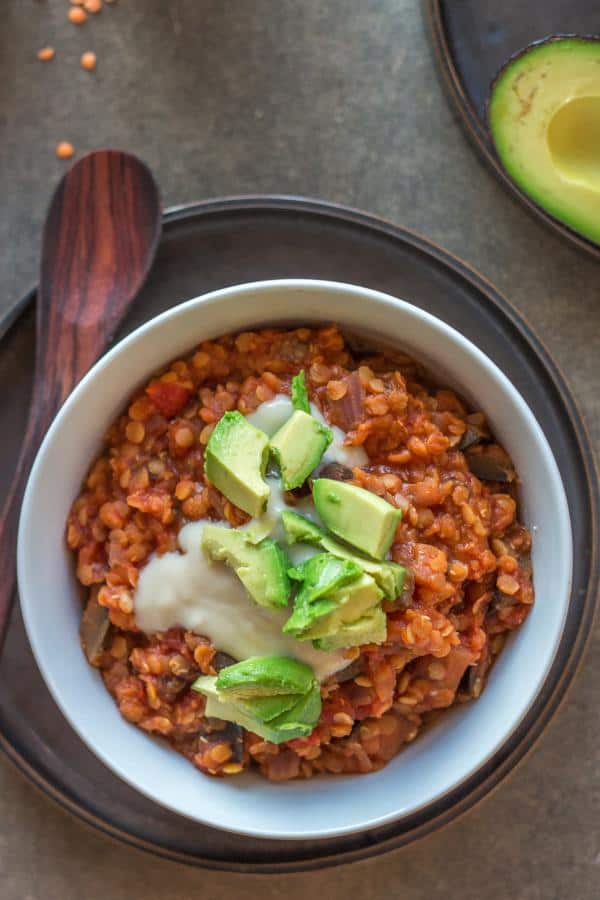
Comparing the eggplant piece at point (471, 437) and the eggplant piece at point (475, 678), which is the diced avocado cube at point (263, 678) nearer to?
the eggplant piece at point (475, 678)

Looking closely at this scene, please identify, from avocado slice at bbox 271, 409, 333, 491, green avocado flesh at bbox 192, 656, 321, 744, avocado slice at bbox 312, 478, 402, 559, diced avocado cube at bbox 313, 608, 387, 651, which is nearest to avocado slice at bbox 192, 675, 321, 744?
green avocado flesh at bbox 192, 656, 321, 744

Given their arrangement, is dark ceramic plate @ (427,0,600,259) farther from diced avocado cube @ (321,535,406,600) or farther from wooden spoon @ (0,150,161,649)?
diced avocado cube @ (321,535,406,600)

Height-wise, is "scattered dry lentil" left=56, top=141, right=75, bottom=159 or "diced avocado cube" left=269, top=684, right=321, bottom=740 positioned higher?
"scattered dry lentil" left=56, top=141, right=75, bottom=159

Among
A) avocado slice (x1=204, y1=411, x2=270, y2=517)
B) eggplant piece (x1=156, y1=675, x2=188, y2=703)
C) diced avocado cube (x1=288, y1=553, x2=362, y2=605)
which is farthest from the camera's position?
eggplant piece (x1=156, y1=675, x2=188, y2=703)

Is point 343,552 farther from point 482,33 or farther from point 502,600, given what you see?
point 482,33

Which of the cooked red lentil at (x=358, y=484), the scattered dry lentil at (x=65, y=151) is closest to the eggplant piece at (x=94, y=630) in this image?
the cooked red lentil at (x=358, y=484)

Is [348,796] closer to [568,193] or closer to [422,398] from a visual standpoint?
[422,398]
